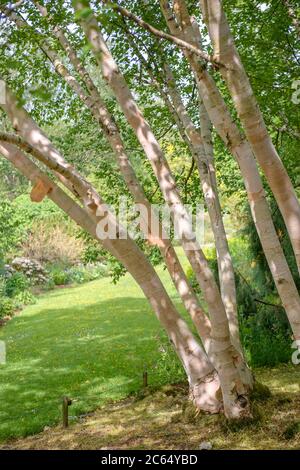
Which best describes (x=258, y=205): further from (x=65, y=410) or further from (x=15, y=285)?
(x=15, y=285)

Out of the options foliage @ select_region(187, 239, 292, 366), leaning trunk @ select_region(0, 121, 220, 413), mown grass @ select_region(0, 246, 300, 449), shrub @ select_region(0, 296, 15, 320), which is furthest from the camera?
shrub @ select_region(0, 296, 15, 320)

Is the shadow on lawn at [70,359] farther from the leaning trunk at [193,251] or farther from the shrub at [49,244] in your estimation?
the shrub at [49,244]

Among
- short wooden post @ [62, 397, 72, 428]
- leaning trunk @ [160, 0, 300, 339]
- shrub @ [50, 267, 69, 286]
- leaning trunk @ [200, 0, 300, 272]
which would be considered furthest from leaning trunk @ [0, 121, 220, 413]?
shrub @ [50, 267, 69, 286]

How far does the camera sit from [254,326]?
8.67 meters

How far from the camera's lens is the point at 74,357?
9.94m

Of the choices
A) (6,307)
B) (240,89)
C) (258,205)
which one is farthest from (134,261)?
(6,307)

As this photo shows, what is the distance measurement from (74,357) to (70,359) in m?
0.14

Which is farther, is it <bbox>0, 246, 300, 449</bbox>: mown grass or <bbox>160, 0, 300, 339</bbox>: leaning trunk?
<bbox>0, 246, 300, 449</bbox>: mown grass

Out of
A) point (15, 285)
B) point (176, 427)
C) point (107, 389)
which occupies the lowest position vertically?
point (107, 389)

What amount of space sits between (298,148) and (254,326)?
2976 mm

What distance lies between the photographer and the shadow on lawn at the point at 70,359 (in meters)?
7.04

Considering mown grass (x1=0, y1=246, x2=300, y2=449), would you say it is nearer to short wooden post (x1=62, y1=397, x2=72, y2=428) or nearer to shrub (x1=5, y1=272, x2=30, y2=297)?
short wooden post (x1=62, y1=397, x2=72, y2=428)

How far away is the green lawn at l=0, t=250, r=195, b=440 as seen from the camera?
23.3ft
